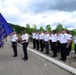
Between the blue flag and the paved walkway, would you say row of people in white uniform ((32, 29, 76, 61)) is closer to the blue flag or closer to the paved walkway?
the paved walkway

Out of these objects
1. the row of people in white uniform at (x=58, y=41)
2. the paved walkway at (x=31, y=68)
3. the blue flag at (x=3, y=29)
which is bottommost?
the paved walkway at (x=31, y=68)

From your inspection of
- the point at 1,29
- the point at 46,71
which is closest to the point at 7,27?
the point at 1,29

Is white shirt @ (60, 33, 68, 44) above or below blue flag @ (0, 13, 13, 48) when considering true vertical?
below

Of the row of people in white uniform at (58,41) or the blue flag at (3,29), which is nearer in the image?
the row of people in white uniform at (58,41)

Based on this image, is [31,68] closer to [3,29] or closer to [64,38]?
[64,38]

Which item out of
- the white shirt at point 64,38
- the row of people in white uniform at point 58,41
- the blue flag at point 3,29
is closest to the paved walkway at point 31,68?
the row of people in white uniform at point 58,41

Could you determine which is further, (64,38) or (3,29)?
(3,29)

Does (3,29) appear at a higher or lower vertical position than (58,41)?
higher

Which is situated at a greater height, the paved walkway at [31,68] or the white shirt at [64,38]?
the white shirt at [64,38]

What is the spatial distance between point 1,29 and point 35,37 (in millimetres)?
8352

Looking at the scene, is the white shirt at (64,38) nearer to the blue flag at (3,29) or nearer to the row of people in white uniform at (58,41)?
the row of people in white uniform at (58,41)

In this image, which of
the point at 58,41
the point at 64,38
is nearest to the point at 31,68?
the point at 64,38

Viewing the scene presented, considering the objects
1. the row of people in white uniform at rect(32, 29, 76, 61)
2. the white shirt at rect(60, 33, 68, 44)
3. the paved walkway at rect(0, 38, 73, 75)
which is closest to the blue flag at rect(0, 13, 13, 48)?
the paved walkway at rect(0, 38, 73, 75)

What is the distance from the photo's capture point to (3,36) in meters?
17.5
